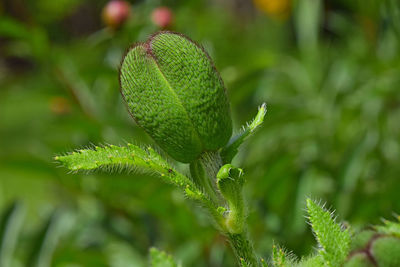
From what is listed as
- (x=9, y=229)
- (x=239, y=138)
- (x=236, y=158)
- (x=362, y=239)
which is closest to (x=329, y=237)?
(x=362, y=239)

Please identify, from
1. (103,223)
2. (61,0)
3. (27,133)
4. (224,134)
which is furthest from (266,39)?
(224,134)

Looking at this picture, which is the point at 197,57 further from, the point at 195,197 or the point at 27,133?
the point at 27,133

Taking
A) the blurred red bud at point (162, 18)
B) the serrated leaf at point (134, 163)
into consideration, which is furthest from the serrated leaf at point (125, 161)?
the blurred red bud at point (162, 18)

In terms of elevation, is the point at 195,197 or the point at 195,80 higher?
the point at 195,80

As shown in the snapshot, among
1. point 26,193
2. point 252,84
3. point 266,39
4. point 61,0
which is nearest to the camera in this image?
point 252,84

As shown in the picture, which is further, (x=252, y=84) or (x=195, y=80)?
(x=252, y=84)

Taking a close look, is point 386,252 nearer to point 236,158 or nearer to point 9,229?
point 236,158

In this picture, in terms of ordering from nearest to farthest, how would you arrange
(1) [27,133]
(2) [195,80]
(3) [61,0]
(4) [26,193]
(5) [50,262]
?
(2) [195,80] → (5) [50,262] → (3) [61,0] → (4) [26,193] → (1) [27,133]
